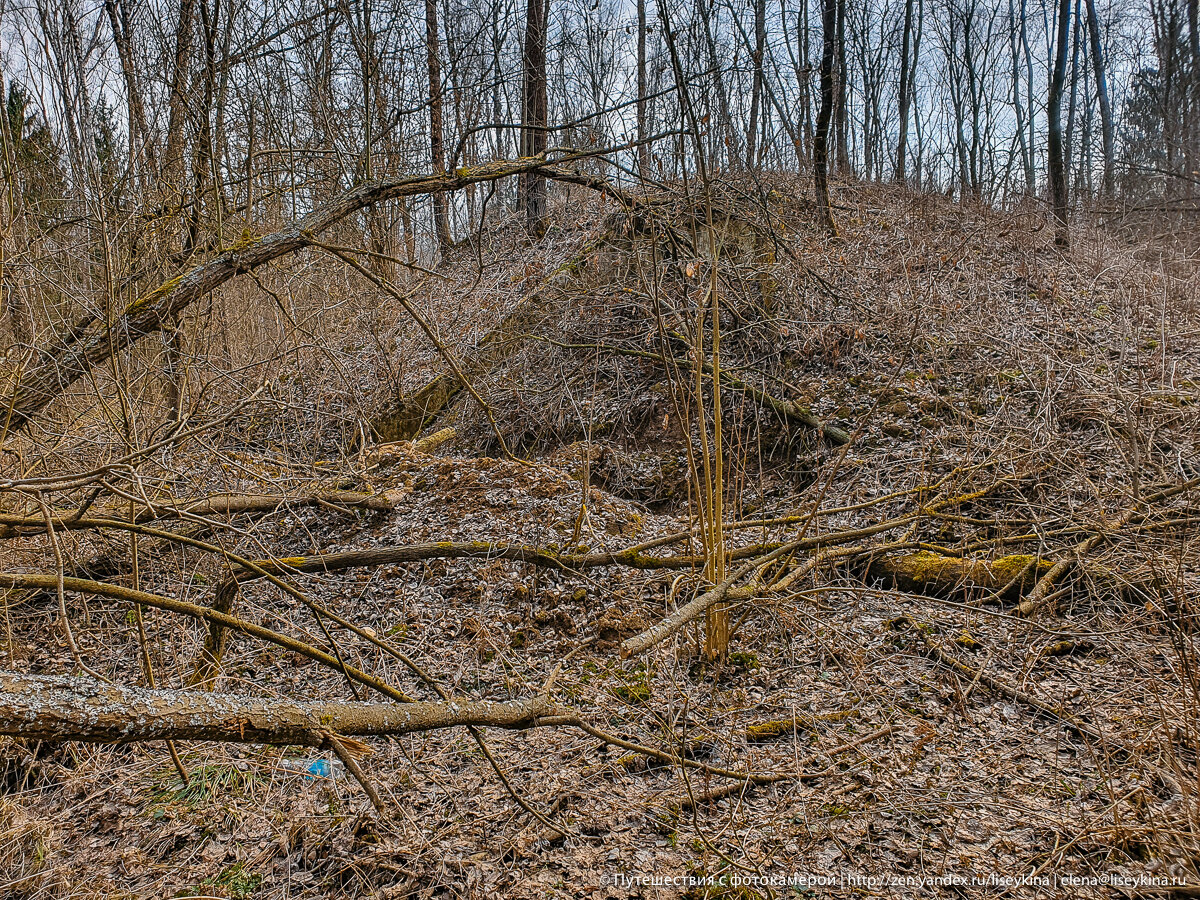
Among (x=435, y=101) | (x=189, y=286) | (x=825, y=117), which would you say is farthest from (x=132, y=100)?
(x=825, y=117)

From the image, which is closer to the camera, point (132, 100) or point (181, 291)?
point (181, 291)

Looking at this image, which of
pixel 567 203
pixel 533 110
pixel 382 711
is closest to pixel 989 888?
pixel 382 711

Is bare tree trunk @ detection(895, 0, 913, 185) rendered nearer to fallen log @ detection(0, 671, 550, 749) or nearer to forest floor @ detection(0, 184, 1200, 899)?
forest floor @ detection(0, 184, 1200, 899)

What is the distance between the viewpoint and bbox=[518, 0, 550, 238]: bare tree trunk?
9.97 metres

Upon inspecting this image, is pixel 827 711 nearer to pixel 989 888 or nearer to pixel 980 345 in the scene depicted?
Answer: pixel 989 888

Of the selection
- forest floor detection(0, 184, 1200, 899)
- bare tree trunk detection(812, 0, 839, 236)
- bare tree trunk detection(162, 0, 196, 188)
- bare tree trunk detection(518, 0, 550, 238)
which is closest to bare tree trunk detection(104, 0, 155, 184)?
bare tree trunk detection(162, 0, 196, 188)

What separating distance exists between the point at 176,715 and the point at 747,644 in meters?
2.77

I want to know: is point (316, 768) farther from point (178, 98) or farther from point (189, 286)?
point (178, 98)

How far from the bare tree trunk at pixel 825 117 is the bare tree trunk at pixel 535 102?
4.06 m

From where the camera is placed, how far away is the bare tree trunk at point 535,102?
9.97 metres

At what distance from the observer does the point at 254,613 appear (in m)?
4.29

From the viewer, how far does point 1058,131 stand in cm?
898

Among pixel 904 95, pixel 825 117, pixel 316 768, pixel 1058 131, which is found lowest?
pixel 316 768

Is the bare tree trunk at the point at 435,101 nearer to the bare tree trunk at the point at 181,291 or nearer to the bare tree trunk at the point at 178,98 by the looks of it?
the bare tree trunk at the point at 181,291
